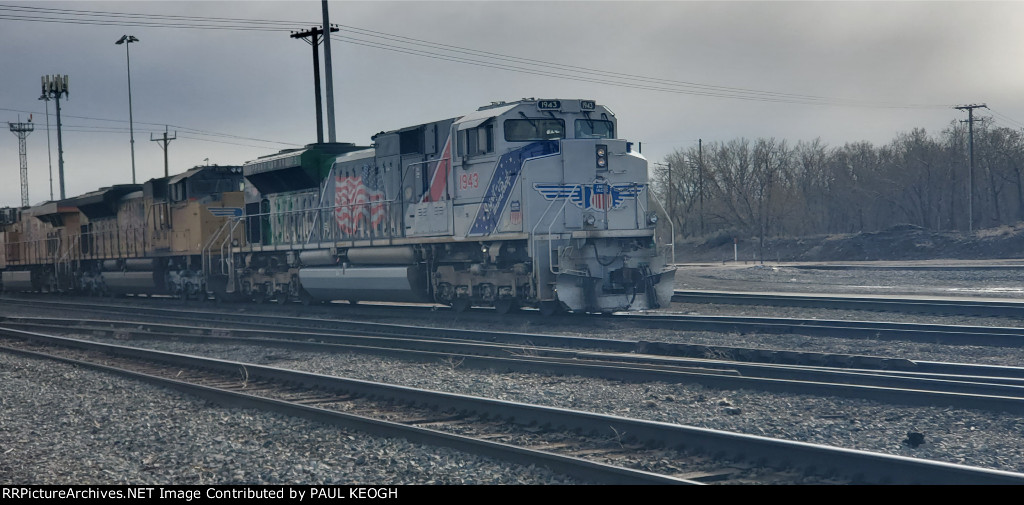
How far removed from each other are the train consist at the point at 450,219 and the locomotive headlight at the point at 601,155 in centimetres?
4

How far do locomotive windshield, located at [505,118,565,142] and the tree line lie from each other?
141 ft

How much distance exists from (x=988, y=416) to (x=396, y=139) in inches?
490

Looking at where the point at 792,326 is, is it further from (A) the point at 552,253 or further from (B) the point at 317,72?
(B) the point at 317,72

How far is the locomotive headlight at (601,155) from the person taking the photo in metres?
14.4

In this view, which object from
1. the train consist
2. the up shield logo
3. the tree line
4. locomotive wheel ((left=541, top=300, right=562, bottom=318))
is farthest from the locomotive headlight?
the tree line

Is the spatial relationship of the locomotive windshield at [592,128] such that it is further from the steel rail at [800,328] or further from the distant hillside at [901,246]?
the distant hillside at [901,246]

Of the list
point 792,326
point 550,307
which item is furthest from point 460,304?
point 792,326

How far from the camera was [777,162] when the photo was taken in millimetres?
69188

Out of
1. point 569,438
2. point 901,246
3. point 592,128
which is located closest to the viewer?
point 569,438

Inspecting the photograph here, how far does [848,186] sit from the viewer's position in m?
67.6

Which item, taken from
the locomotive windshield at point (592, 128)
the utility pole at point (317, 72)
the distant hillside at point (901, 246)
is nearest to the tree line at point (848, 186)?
the distant hillside at point (901, 246)

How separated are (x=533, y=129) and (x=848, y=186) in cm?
5875

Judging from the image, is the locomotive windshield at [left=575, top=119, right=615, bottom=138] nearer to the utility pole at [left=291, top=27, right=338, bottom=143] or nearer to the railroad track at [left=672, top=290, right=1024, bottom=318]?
the railroad track at [left=672, top=290, right=1024, bottom=318]
